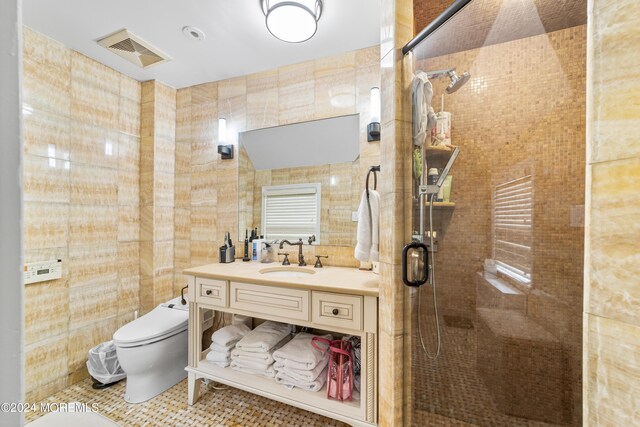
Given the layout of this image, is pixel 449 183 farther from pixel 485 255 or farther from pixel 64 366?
pixel 64 366

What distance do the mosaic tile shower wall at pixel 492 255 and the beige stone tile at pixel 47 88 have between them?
2343 millimetres

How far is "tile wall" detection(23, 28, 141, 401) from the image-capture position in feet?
5.50

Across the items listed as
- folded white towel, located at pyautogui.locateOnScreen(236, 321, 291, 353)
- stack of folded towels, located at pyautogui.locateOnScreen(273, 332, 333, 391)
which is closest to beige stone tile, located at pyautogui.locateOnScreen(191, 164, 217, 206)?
folded white towel, located at pyautogui.locateOnScreen(236, 321, 291, 353)

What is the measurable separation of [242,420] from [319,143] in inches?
→ 73.4

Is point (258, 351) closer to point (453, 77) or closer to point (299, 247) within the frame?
point (299, 247)

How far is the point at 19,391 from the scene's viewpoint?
207 mm

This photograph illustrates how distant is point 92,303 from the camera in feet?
6.49

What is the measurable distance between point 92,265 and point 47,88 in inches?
49.6

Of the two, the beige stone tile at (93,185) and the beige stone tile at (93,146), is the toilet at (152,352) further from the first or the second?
the beige stone tile at (93,146)

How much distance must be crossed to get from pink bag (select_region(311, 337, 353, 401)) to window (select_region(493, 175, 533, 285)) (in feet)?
3.20

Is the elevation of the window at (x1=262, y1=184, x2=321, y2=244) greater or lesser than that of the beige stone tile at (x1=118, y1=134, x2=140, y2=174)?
lesser

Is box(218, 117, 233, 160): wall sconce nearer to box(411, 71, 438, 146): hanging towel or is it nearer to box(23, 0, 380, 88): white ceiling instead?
box(23, 0, 380, 88): white ceiling

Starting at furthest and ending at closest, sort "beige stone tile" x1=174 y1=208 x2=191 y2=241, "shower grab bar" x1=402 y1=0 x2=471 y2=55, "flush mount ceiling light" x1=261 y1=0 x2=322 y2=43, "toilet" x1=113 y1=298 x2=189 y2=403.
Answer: "beige stone tile" x1=174 y1=208 x2=191 y2=241
"toilet" x1=113 y1=298 x2=189 y2=403
"flush mount ceiling light" x1=261 y1=0 x2=322 y2=43
"shower grab bar" x1=402 y1=0 x2=471 y2=55

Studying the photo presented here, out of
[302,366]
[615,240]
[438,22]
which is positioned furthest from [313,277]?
[438,22]
